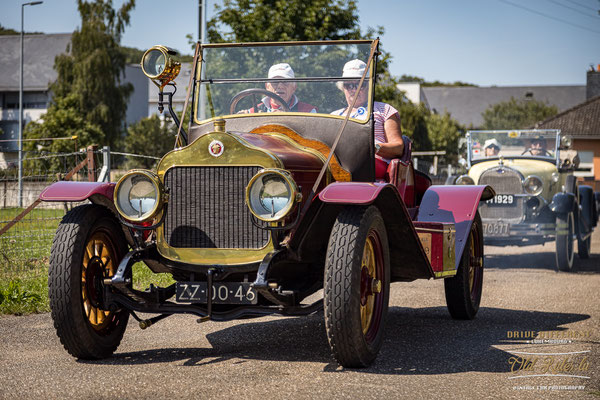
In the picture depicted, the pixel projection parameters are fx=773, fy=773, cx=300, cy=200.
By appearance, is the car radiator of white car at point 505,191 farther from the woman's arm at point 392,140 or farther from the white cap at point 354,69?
the white cap at point 354,69

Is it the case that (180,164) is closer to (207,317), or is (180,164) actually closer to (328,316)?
(207,317)

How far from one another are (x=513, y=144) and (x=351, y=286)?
9526 mm

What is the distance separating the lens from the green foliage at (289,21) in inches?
709

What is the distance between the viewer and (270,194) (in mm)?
4418

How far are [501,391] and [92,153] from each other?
6.04m

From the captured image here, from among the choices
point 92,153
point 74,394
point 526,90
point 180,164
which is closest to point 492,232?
point 92,153

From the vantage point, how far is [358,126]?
215 inches

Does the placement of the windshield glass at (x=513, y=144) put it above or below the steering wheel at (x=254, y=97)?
below

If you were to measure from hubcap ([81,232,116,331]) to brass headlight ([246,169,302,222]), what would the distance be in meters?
1.07

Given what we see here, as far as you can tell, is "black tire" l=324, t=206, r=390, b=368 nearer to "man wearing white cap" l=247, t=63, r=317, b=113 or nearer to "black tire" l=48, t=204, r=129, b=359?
"black tire" l=48, t=204, r=129, b=359

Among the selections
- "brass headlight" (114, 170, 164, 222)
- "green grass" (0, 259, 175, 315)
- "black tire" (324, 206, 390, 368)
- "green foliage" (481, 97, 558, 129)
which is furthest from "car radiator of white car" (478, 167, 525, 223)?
"green foliage" (481, 97, 558, 129)

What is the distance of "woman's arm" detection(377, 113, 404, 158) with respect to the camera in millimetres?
5891

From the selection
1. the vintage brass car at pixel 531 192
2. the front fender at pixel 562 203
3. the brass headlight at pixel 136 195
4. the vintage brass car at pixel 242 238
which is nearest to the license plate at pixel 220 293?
the vintage brass car at pixel 242 238

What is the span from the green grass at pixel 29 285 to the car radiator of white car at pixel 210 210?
2613 mm
